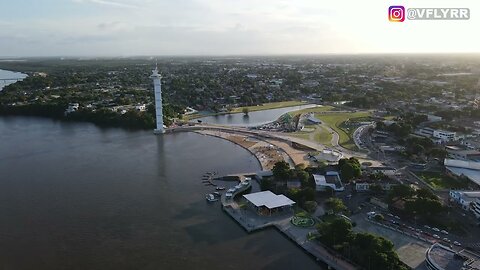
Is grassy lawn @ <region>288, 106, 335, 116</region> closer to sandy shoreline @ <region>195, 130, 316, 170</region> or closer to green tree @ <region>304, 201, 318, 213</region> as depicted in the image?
sandy shoreline @ <region>195, 130, 316, 170</region>

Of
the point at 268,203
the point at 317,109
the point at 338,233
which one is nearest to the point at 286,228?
the point at 268,203

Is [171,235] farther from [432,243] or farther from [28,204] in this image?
[432,243]

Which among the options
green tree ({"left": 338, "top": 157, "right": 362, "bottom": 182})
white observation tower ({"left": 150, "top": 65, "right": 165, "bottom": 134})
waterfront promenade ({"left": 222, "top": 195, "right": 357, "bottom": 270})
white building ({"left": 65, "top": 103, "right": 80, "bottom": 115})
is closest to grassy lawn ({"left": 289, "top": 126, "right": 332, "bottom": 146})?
green tree ({"left": 338, "top": 157, "right": 362, "bottom": 182})

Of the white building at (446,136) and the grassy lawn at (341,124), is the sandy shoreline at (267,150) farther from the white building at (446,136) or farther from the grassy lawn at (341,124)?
the white building at (446,136)

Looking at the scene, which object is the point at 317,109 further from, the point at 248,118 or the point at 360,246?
the point at 360,246

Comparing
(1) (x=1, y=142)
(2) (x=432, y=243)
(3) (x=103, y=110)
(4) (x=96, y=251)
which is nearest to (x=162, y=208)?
(4) (x=96, y=251)

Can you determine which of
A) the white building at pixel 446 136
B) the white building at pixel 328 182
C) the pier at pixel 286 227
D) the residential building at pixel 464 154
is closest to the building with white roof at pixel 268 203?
the pier at pixel 286 227

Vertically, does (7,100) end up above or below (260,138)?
above
